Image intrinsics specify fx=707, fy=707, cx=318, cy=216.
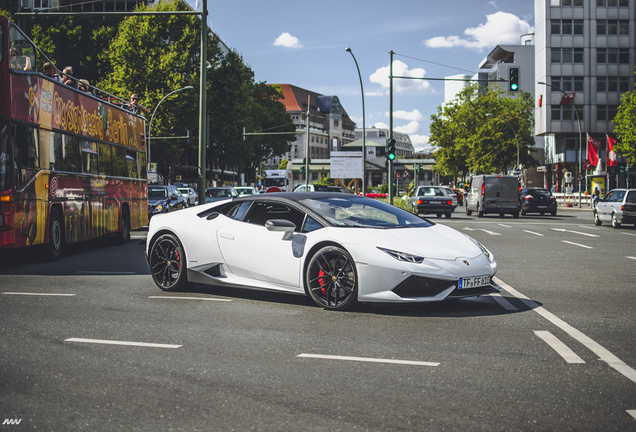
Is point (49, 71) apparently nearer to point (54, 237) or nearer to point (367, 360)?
point (54, 237)

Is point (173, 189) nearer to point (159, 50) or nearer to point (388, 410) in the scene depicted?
point (159, 50)

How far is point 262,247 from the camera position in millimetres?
7754

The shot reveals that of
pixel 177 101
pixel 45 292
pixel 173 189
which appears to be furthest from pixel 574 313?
pixel 177 101

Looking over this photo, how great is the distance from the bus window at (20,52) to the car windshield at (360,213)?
241 inches

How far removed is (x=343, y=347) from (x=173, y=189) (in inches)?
1128

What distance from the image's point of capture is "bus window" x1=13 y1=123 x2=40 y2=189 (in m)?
11.3

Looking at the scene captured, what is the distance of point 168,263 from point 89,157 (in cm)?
695

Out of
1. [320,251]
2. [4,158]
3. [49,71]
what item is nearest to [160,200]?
[49,71]

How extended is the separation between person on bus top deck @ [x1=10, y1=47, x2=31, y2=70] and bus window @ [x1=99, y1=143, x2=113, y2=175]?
3976mm

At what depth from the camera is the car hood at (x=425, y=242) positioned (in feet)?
22.6

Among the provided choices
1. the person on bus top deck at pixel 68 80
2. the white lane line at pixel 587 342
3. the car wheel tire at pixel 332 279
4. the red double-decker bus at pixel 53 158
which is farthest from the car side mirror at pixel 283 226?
the person on bus top deck at pixel 68 80

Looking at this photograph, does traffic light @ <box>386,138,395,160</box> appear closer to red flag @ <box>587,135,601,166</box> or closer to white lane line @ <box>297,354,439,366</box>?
white lane line @ <box>297,354,439,366</box>

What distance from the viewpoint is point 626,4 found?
6950 centimetres

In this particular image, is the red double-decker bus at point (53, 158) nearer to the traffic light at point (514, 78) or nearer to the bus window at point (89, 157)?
the bus window at point (89, 157)
